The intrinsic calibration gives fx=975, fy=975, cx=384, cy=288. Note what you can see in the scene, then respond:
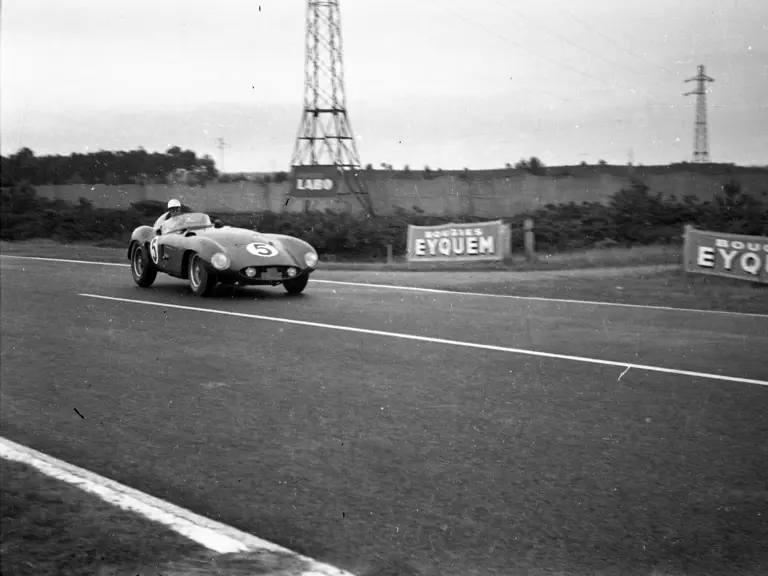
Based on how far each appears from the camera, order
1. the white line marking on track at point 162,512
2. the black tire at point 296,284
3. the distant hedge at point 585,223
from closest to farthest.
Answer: the white line marking on track at point 162,512
the black tire at point 296,284
the distant hedge at point 585,223

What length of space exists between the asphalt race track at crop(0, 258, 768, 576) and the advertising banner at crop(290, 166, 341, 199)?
140 cm

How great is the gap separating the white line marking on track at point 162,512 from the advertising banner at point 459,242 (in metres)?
17.9

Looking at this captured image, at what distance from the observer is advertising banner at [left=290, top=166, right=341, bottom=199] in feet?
20.1

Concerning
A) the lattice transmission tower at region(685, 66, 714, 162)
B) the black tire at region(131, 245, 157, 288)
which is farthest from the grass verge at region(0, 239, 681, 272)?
the lattice transmission tower at region(685, 66, 714, 162)

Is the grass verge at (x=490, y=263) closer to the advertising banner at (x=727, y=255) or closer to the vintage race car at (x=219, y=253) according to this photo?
the advertising banner at (x=727, y=255)

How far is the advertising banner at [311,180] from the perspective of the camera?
20.1ft

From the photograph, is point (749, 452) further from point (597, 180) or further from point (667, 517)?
point (597, 180)

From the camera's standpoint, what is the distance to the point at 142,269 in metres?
14.5

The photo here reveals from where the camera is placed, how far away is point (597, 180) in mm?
29734

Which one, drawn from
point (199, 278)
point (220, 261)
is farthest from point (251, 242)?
point (199, 278)

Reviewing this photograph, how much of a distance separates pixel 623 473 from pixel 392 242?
64.3 ft

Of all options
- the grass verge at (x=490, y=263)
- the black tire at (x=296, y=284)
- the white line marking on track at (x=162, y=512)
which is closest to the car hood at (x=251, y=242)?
the black tire at (x=296, y=284)

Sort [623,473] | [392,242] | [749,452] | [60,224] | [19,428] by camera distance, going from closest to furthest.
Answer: [623,473] → [749,452] → [19,428] → [60,224] → [392,242]

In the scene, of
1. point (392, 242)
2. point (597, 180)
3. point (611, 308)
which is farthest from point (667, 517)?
point (597, 180)
